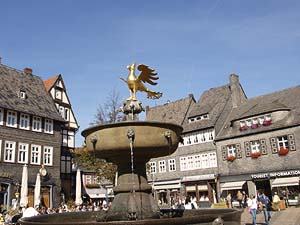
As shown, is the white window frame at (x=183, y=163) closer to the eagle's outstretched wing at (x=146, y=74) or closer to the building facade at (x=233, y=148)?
the building facade at (x=233, y=148)

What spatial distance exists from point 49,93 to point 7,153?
9.34 meters

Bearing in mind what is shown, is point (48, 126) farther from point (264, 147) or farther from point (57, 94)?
point (264, 147)

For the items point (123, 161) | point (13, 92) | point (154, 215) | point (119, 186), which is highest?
point (13, 92)

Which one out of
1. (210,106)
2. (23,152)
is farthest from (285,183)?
(23,152)

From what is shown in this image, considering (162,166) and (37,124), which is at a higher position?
(37,124)

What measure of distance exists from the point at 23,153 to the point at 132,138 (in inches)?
1014

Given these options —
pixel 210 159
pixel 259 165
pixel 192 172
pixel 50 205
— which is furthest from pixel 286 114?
pixel 50 205

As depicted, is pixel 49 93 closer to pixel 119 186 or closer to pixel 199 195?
pixel 199 195

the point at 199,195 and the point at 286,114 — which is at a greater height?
the point at 286,114

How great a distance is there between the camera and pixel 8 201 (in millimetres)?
28531

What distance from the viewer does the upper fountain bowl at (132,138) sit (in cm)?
793

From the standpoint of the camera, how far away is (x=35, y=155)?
3212 cm

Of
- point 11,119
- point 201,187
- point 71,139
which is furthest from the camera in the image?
point 71,139

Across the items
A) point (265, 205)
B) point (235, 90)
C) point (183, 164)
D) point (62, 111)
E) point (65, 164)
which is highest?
point (235, 90)
